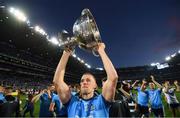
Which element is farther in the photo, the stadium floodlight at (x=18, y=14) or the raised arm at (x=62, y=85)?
the stadium floodlight at (x=18, y=14)

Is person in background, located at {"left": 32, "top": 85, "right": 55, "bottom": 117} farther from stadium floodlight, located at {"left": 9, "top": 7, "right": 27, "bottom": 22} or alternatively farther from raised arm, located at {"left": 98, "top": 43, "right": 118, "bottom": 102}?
stadium floodlight, located at {"left": 9, "top": 7, "right": 27, "bottom": 22}

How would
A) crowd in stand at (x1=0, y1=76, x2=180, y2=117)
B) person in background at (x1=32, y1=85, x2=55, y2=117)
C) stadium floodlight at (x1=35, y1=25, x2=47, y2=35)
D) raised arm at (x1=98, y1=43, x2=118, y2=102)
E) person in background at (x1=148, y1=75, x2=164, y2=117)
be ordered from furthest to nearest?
stadium floodlight at (x1=35, y1=25, x2=47, y2=35)
person in background at (x1=148, y1=75, x2=164, y2=117)
person in background at (x1=32, y1=85, x2=55, y2=117)
crowd in stand at (x1=0, y1=76, x2=180, y2=117)
raised arm at (x1=98, y1=43, x2=118, y2=102)

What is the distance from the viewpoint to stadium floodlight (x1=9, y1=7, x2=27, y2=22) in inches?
1494

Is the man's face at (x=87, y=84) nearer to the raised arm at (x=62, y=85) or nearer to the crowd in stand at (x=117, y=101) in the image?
the raised arm at (x=62, y=85)

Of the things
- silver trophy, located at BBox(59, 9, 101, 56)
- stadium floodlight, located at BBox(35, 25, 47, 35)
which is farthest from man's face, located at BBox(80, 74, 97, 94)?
stadium floodlight, located at BBox(35, 25, 47, 35)

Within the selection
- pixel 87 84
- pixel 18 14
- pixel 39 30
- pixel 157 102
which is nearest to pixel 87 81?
pixel 87 84

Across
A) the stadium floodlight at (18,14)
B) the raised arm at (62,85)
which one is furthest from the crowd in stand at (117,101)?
the stadium floodlight at (18,14)

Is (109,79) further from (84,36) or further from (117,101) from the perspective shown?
(117,101)

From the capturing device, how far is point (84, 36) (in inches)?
119

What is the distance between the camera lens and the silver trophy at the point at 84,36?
3.03 metres

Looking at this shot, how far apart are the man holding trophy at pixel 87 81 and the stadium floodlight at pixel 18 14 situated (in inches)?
1482

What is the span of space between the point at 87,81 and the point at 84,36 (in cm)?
67

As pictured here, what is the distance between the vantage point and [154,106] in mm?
11102

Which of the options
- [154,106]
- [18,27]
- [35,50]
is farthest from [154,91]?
[35,50]
